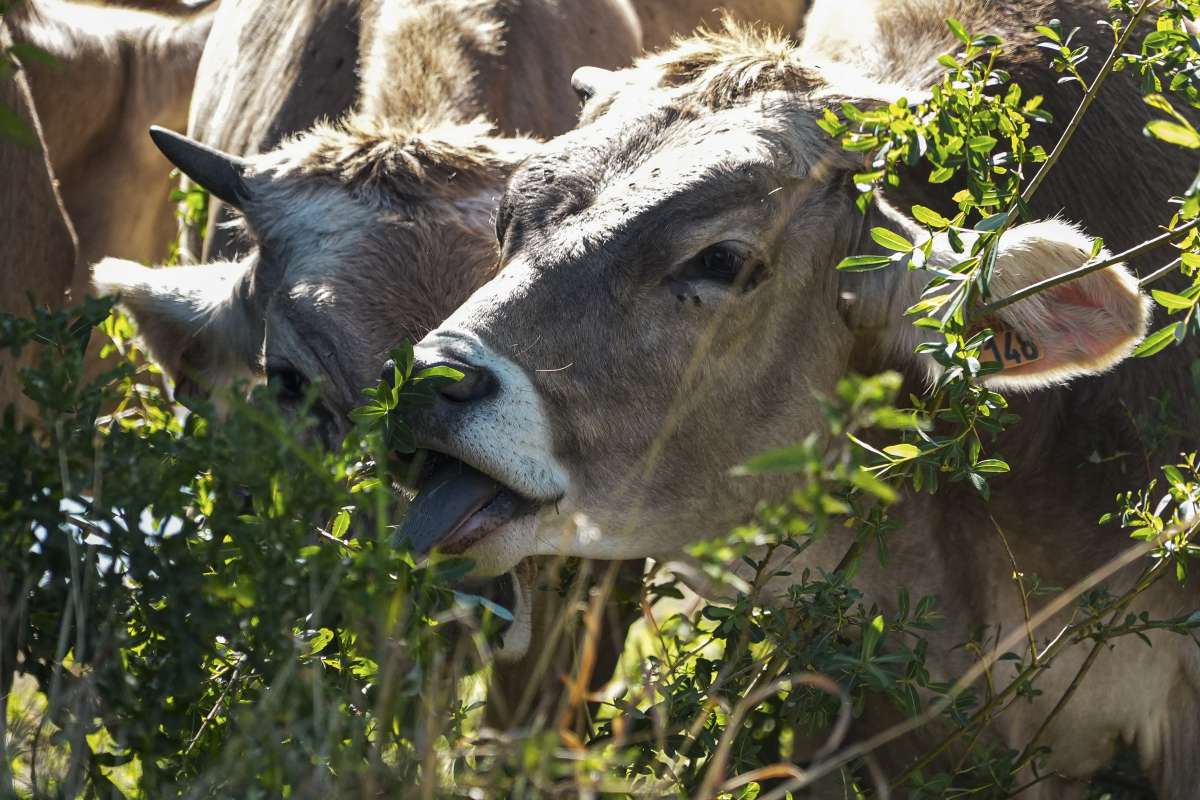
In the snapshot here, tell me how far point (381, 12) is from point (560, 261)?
2335 millimetres

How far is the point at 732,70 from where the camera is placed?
4062mm

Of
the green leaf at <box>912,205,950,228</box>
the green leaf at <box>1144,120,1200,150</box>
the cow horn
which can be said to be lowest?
the cow horn

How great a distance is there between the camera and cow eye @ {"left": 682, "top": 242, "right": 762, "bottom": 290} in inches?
146

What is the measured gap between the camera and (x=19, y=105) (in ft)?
18.3

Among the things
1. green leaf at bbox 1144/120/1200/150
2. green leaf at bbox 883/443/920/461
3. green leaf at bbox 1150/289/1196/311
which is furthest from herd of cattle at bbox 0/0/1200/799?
green leaf at bbox 1144/120/1200/150

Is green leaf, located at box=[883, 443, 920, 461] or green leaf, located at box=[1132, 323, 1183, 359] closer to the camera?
green leaf, located at box=[1132, 323, 1183, 359]

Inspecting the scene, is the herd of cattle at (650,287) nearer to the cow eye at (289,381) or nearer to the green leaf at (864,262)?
the cow eye at (289,381)

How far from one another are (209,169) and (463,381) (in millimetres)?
1790

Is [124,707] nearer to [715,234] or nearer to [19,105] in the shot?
[715,234]

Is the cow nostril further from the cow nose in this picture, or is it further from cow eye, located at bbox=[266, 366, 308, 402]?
cow eye, located at bbox=[266, 366, 308, 402]

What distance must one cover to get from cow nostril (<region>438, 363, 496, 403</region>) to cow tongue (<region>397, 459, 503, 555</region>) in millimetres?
205

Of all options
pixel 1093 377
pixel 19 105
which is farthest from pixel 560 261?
pixel 19 105

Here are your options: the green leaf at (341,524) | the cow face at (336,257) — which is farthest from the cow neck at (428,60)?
the green leaf at (341,524)

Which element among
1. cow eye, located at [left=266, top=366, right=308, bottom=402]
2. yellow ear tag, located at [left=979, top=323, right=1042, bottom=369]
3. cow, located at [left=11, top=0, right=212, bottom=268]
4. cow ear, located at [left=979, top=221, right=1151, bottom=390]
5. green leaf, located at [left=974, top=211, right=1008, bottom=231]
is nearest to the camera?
green leaf, located at [left=974, top=211, right=1008, bottom=231]
